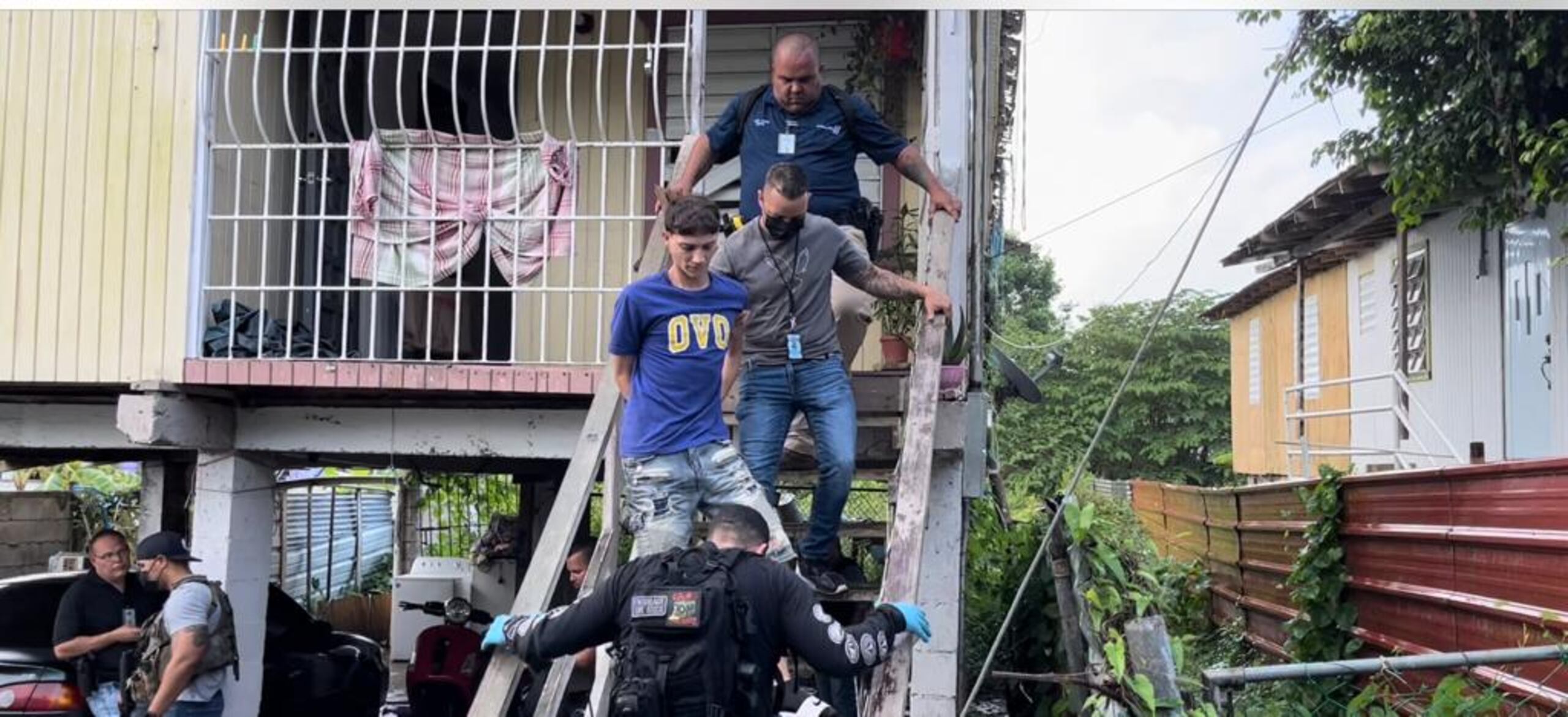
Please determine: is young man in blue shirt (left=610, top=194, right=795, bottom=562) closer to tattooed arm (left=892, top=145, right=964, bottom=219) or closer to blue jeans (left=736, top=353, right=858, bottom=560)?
blue jeans (left=736, top=353, right=858, bottom=560)

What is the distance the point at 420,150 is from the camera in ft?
21.4

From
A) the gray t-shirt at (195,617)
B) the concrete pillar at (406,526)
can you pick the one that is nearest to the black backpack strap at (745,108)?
the gray t-shirt at (195,617)

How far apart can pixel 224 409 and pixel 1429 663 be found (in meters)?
5.54

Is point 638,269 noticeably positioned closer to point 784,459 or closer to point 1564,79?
point 784,459

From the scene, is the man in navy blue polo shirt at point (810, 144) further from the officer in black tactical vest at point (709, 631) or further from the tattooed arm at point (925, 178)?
the officer in black tactical vest at point (709, 631)

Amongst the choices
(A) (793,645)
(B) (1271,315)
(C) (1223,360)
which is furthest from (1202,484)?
(A) (793,645)

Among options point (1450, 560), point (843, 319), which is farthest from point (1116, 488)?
point (843, 319)

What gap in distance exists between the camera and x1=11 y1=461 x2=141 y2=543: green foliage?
14.4 meters

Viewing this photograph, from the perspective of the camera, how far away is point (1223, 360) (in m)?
31.1

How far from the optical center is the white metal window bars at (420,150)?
6.21 meters

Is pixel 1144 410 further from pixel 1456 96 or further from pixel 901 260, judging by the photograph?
pixel 901 260

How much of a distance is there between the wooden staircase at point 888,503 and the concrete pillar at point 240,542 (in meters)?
2.98

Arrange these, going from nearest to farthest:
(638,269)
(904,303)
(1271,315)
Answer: (638,269) < (904,303) < (1271,315)

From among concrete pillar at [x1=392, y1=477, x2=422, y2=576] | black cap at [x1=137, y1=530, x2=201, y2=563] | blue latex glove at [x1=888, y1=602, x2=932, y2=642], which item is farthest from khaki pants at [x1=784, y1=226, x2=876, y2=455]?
concrete pillar at [x1=392, y1=477, x2=422, y2=576]
